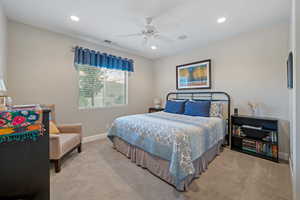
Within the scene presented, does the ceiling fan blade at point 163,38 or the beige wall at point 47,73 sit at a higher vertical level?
the ceiling fan blade at point 163,38

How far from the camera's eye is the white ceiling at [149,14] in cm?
205

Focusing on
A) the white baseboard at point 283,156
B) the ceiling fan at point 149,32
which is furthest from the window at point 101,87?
the white baseboard at point 283,156

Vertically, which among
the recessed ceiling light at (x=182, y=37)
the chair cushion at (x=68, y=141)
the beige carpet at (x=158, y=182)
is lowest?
the beige carpet at (x=158, y=182)

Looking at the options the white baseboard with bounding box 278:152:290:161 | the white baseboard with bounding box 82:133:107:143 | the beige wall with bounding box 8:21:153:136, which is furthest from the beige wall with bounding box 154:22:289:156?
the white baseboard with bounding box 82:133:107:143

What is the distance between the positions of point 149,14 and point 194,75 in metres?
2.20

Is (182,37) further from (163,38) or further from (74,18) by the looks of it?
(74,18)

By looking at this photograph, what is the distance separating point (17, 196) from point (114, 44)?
350cm

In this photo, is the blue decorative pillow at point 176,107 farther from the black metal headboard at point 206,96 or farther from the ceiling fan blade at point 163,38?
the ceiling fan blade at point 163,38

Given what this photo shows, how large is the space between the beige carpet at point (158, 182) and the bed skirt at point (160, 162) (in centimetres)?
7

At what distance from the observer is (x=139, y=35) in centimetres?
309

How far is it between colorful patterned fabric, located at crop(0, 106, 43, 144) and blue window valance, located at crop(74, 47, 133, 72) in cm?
247

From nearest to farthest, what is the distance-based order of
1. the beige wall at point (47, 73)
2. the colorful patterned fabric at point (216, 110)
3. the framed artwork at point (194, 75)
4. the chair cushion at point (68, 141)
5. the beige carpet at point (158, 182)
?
the beige carpet at point (158, 182) < the chair cushion at point (68, 141) < the beige wall at point (47, 73) < the colorful patterned fabric at point (216, 110) < the framed artwork at point (194, 75)

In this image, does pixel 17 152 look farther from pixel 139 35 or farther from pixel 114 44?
Answer: pixel 114 44

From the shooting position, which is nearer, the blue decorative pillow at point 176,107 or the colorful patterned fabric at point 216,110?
the colorful patterned fabric at point 216,110
